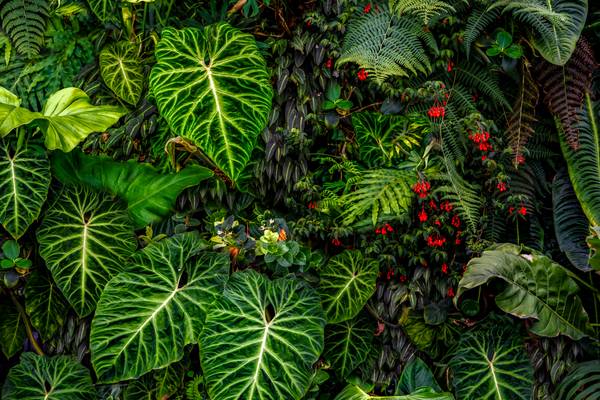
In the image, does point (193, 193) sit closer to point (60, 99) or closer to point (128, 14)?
point (60, 99)

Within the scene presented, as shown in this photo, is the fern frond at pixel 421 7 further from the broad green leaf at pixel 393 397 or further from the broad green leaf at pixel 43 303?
the broad green leaf at pixel 43 303

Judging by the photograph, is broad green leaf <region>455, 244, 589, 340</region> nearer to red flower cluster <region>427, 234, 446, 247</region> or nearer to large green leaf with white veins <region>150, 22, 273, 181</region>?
red flower cluster <region>427, 234, 446, 247</region>

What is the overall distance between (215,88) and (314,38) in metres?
0.65

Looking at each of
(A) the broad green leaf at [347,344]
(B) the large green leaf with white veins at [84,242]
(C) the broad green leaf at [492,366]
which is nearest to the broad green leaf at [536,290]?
(C) the broad green leaf at [492,366]

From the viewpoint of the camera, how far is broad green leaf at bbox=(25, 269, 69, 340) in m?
2.82

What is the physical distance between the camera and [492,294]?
117 inches

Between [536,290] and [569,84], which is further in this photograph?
[569,84]

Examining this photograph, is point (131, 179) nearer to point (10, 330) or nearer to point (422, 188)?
point (10, 330)

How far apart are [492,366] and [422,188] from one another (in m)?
0.83

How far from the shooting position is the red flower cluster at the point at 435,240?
2.91 m

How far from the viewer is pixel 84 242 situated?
275cm

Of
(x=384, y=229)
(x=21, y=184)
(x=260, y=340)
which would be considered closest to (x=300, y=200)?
(x=384, y=229)

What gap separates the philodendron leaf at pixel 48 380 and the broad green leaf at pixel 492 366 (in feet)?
5.30

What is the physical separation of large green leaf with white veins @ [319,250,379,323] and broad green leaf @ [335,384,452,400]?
0.99 feet
